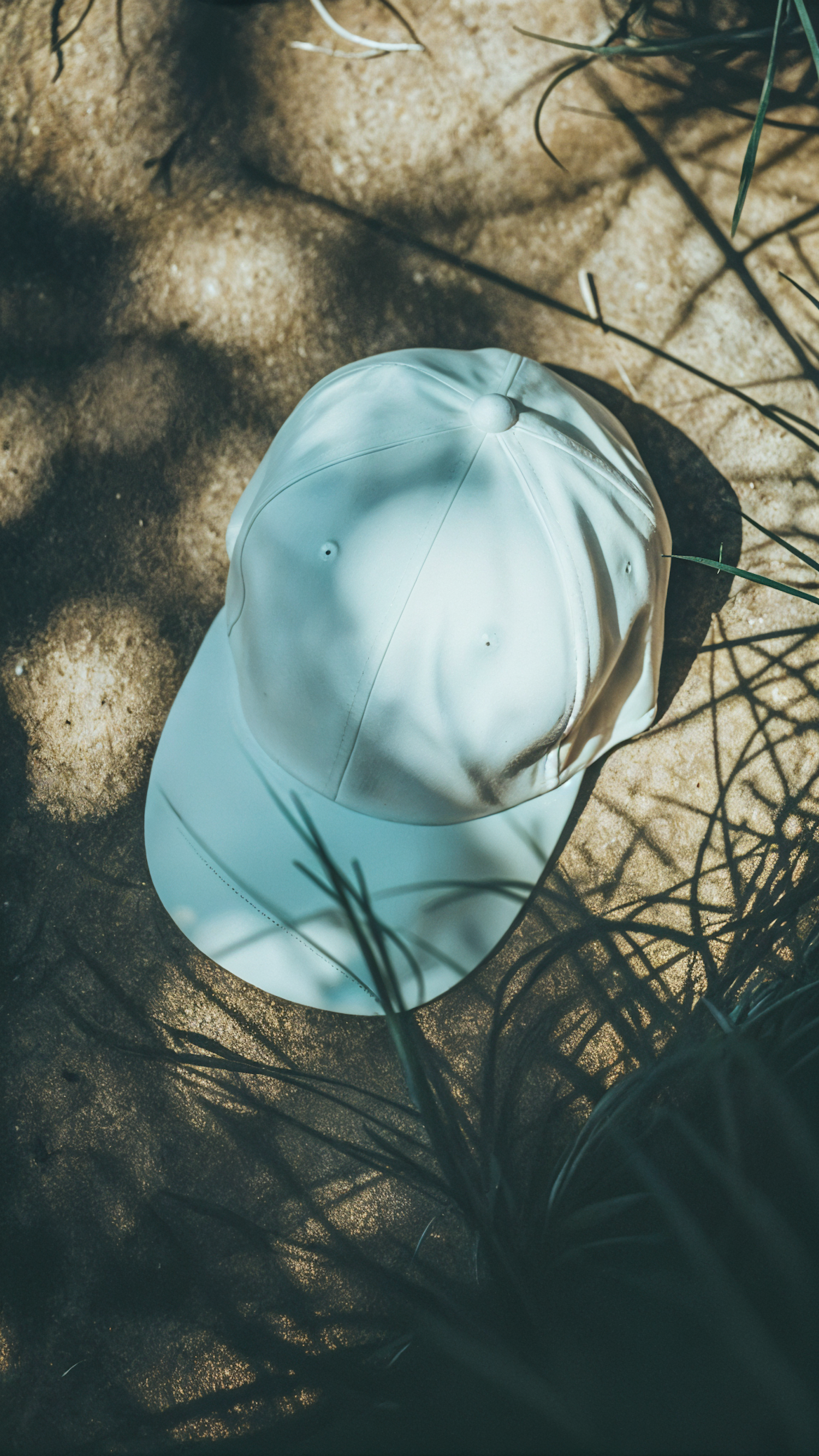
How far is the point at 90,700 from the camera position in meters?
2.06

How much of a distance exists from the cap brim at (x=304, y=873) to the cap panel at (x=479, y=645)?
0.83ft

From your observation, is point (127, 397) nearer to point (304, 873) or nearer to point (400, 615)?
point (400, 615)

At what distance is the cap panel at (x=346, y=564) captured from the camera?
1.42 m

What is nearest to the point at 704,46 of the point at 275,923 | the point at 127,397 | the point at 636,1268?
the point at 127,397

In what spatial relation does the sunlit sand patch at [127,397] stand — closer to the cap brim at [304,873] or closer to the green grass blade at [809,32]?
the cap brim at [304,873]

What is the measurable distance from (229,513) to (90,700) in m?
0.59

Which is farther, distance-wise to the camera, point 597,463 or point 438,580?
point 597,463

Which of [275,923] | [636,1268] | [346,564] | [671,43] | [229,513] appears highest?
[671,43]

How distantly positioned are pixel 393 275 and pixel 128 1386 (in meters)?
2.69

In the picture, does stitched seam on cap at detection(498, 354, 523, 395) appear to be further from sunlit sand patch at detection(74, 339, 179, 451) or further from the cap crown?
sunlit sand patch at detection(74, 339, 179, 451)

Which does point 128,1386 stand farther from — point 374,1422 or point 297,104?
point 297,104

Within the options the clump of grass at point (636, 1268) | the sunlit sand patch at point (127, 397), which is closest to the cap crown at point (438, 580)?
the clump of grass at point (636, 1268)

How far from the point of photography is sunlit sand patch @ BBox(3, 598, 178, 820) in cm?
203

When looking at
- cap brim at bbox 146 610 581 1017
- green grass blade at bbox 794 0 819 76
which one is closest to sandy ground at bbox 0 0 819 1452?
cap brim at bbox 146 610 581 1017
